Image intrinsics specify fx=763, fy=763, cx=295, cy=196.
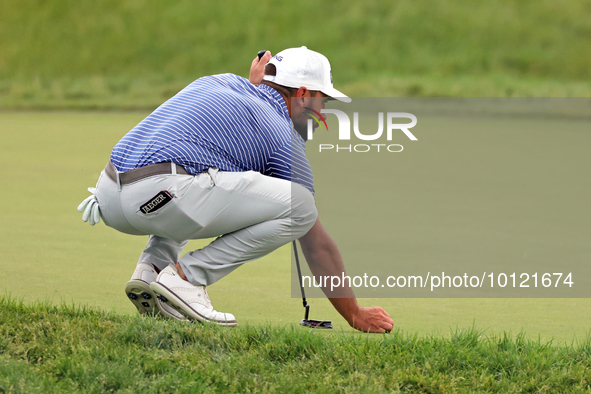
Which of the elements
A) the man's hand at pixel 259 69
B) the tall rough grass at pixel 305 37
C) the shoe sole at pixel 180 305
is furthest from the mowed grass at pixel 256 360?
the tall rough grass at pixel 305 37

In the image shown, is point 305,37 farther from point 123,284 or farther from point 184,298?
point 184,298

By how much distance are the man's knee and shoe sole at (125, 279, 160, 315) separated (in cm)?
60

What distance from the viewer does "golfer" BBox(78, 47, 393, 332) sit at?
280 cm

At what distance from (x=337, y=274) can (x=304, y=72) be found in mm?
810

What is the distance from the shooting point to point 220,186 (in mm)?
2812

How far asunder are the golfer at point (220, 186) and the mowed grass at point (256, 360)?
0.20m

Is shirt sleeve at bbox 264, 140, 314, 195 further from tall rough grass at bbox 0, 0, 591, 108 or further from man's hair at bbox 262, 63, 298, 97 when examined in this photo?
tall rough grass at bbox 0, 0, 591, 108

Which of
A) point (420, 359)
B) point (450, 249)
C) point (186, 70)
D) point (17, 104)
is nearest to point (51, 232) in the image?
point (450, 249)

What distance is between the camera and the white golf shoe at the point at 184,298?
2824 mm

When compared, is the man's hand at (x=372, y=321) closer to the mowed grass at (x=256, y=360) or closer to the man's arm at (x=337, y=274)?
the man's arm at (x=337, y=274)

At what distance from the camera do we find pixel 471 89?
49.4ft

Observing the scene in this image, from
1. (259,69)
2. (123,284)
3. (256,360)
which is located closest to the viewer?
(256,360)

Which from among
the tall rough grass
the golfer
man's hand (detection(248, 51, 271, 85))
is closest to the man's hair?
the golfer

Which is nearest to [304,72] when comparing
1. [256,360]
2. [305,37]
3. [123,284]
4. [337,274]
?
[337,274]
